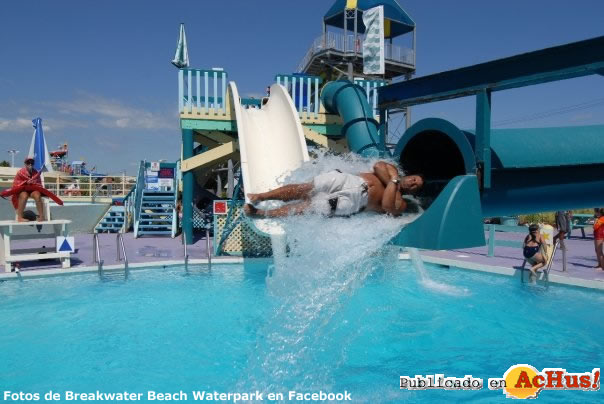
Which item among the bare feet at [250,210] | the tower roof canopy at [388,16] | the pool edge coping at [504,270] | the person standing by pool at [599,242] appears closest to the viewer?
the bare feet at [250,210]

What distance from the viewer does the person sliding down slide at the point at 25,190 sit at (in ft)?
27.1

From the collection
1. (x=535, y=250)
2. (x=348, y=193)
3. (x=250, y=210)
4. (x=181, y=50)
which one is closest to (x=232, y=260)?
(x=250, y=210)

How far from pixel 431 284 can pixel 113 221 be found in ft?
35.4

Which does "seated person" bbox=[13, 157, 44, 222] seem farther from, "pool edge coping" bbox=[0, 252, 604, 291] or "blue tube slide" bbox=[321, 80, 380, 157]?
"blue tube slide" bbox=[321, 80, 380, 157]

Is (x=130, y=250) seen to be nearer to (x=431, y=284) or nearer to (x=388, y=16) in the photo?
(x=431, y=284)

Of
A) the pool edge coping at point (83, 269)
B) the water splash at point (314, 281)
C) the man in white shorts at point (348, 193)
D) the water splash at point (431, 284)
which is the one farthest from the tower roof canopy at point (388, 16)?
the man in white shorts at point (348, 193)

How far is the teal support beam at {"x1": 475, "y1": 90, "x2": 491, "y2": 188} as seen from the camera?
318 cm

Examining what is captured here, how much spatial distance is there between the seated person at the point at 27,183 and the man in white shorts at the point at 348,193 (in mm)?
6264

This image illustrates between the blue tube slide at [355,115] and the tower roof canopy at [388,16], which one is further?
the tower roof canopy at [388,16]

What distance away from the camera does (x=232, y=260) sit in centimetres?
925

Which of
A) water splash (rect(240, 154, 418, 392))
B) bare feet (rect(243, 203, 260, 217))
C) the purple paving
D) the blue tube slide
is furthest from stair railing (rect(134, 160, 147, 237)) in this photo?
bare feet (rect(243, 203, 260, 217))

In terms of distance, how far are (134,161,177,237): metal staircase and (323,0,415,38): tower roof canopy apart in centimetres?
1001

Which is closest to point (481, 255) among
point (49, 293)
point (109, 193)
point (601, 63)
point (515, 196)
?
point (515, 196)

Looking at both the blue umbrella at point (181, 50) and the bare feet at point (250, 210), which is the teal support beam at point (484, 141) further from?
the blue umbrella at point (181, 50)
